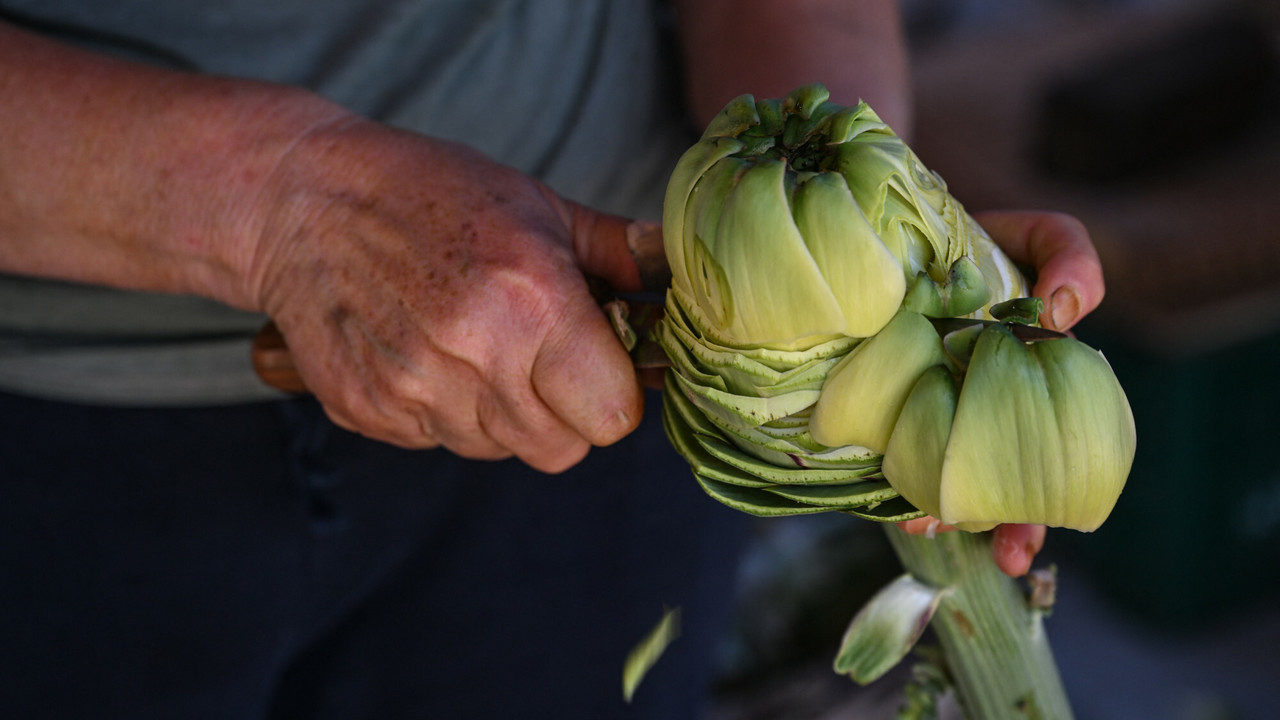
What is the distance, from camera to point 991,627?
0.88 meters

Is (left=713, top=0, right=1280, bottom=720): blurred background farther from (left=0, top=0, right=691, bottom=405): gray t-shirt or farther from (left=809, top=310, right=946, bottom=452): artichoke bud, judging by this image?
(left=809, top=310, right=946, bottom=452): artichoke bud

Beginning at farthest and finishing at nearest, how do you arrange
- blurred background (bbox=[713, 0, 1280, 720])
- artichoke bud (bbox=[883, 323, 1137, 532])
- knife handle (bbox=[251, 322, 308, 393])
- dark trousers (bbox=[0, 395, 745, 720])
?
blurred background (bbox=[713, 0, 1280, 720])
dark trousers (bbox=[0, 395, 745, 720])
knife handle (bbox=[251, 322, 308, 393])
artichoke bud (bbox=[883, 323, 1137, 532])

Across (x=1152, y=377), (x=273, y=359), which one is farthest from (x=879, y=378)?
(x=1152, y=377)

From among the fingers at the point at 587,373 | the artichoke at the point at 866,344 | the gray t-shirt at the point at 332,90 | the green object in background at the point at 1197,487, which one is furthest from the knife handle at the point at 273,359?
the green object in background at the point at 1197,487

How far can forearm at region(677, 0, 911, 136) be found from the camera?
3.77 feet

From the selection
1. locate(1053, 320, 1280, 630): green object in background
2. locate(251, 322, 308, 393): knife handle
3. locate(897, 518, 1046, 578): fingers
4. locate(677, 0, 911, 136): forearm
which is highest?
locate(677, 0, 911, 136): forearm

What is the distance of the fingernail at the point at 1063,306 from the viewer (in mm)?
797

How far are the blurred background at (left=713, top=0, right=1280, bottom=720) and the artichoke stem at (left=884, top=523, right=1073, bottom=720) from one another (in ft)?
3.27

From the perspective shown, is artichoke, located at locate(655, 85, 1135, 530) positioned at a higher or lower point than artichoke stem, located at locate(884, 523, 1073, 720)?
higher

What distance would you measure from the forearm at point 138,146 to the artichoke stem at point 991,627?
655 mm

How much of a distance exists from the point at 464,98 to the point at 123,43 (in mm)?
343

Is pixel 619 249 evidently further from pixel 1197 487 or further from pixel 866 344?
pixel 1197 487

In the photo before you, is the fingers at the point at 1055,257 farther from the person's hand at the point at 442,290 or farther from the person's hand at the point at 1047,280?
the person's hand at the point at 442,290

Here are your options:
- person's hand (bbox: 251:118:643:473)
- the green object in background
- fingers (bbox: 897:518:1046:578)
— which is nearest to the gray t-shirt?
person's hand (bbox: 251:118:643:473)
